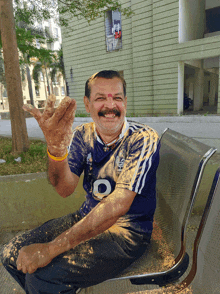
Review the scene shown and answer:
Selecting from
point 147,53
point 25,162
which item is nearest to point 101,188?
point 25,162

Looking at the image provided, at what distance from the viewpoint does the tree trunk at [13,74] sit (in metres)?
3.74

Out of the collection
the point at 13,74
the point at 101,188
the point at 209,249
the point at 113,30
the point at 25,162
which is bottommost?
the point at 25,162

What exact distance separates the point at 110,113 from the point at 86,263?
92cm

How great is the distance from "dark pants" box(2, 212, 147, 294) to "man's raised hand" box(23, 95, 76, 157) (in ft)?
2.10

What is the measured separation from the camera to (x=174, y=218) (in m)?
1.28

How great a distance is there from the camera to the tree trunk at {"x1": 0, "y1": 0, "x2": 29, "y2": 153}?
12.3 ft

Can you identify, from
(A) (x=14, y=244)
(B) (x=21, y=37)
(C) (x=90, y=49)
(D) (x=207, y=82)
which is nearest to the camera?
(A) (x=14, y=244)

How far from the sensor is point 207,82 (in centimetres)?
2119

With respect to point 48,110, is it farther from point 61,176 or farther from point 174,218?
point 174,218

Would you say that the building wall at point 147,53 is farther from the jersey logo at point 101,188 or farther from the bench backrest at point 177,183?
the jersey logo at point 101,188

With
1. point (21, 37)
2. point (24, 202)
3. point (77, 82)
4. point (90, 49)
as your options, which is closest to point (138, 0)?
point (90, 49)

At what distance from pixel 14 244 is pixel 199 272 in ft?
3.68

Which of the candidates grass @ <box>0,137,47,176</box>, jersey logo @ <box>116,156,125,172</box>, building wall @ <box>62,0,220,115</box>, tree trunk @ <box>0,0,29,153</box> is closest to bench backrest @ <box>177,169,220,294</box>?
jersey logo @ <box>116,156,125,172</box>

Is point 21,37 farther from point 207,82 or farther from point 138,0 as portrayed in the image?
point 207,82
